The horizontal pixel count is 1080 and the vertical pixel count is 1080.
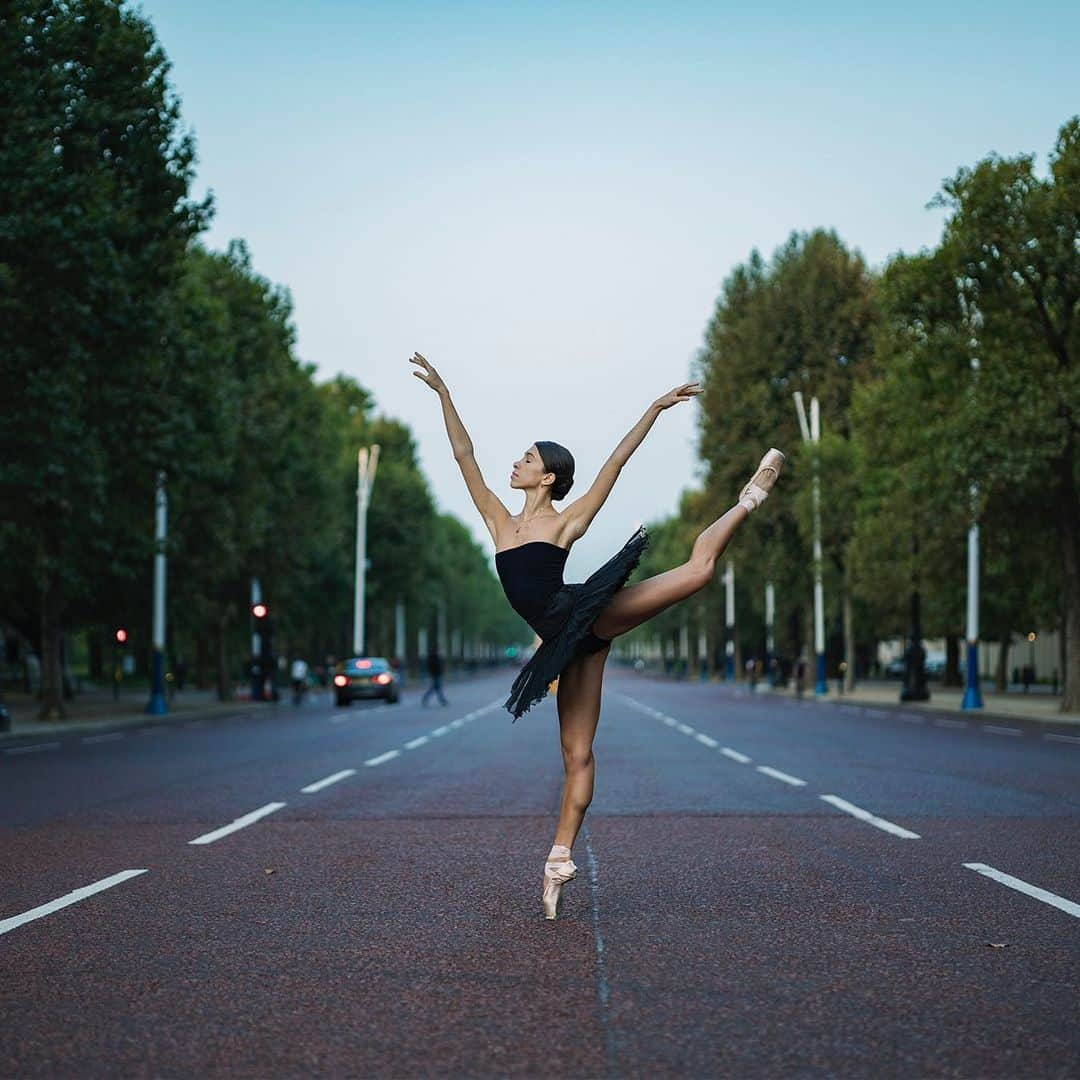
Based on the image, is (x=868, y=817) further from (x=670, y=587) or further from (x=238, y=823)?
(x=670, y=587)

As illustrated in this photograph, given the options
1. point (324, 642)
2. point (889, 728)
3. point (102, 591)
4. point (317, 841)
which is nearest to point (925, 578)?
point (889, 728)

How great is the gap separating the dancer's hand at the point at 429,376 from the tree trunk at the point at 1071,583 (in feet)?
96.1

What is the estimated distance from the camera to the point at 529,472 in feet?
23.1

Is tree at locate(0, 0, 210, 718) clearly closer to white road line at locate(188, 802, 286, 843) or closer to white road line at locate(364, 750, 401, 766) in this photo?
white road line at locate(364, 750, 401, 766)

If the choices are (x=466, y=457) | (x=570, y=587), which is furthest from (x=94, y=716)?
(x=570, y=587)

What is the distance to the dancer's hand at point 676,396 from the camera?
719cm

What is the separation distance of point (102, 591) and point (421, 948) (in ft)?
127

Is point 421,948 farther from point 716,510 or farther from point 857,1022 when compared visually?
point 716,510

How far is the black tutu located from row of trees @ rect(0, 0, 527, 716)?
1882 centimetres

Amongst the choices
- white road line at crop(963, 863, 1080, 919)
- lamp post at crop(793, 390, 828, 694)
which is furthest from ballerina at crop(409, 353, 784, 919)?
lamp post at crop(793, 390, 828, 694)

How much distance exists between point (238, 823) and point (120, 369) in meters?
18.9

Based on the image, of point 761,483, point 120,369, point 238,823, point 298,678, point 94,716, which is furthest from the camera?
point 298,678

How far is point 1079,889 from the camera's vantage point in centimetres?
784

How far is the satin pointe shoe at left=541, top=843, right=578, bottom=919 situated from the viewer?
679cm
